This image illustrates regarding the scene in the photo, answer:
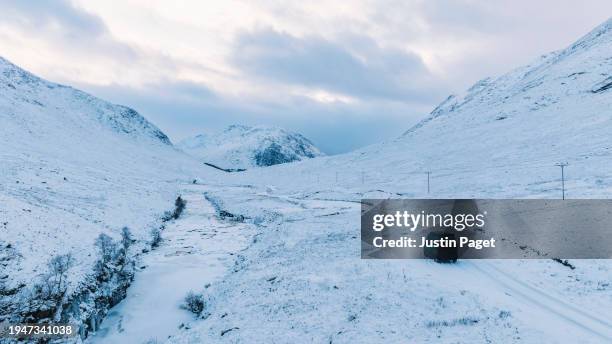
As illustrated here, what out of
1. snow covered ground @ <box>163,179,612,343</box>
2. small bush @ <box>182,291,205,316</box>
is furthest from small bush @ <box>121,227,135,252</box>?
snow covered ground @ <box>163,179,612,343</box>

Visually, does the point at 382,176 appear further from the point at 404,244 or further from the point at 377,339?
the point at 377,339

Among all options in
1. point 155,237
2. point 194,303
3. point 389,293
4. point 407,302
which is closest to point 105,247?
point 194,303

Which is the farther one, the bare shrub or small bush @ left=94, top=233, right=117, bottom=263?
the bare shrub

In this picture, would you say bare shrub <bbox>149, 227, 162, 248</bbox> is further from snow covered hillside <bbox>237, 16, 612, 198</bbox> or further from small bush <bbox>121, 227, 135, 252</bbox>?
snow covered hillside <bbox>237, 16, 612, 198</bbox>

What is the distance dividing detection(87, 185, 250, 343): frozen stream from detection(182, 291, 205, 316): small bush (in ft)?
1.15

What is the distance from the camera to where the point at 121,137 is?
Answer: 187 meters

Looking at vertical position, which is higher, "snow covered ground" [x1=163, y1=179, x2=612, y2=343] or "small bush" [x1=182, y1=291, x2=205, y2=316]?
"snow covered ground" [x1=163, y1=179, x2=612, y2=343]

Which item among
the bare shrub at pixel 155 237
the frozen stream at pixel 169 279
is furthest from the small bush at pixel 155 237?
the frozen stream at pixel 169 279

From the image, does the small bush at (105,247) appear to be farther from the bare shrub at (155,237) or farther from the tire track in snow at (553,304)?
the tire track in snow at (553,304)

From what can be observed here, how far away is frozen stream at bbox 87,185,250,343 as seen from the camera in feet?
61.6

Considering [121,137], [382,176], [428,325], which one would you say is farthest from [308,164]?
[428,325]

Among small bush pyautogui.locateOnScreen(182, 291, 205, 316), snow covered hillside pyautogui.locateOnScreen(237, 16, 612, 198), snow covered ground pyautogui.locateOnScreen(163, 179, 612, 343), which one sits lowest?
small bush pyautogui.locateOnScreen(182, 291, 205, 316)

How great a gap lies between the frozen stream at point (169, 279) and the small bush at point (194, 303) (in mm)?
351

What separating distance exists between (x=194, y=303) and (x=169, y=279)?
476 centimetres
